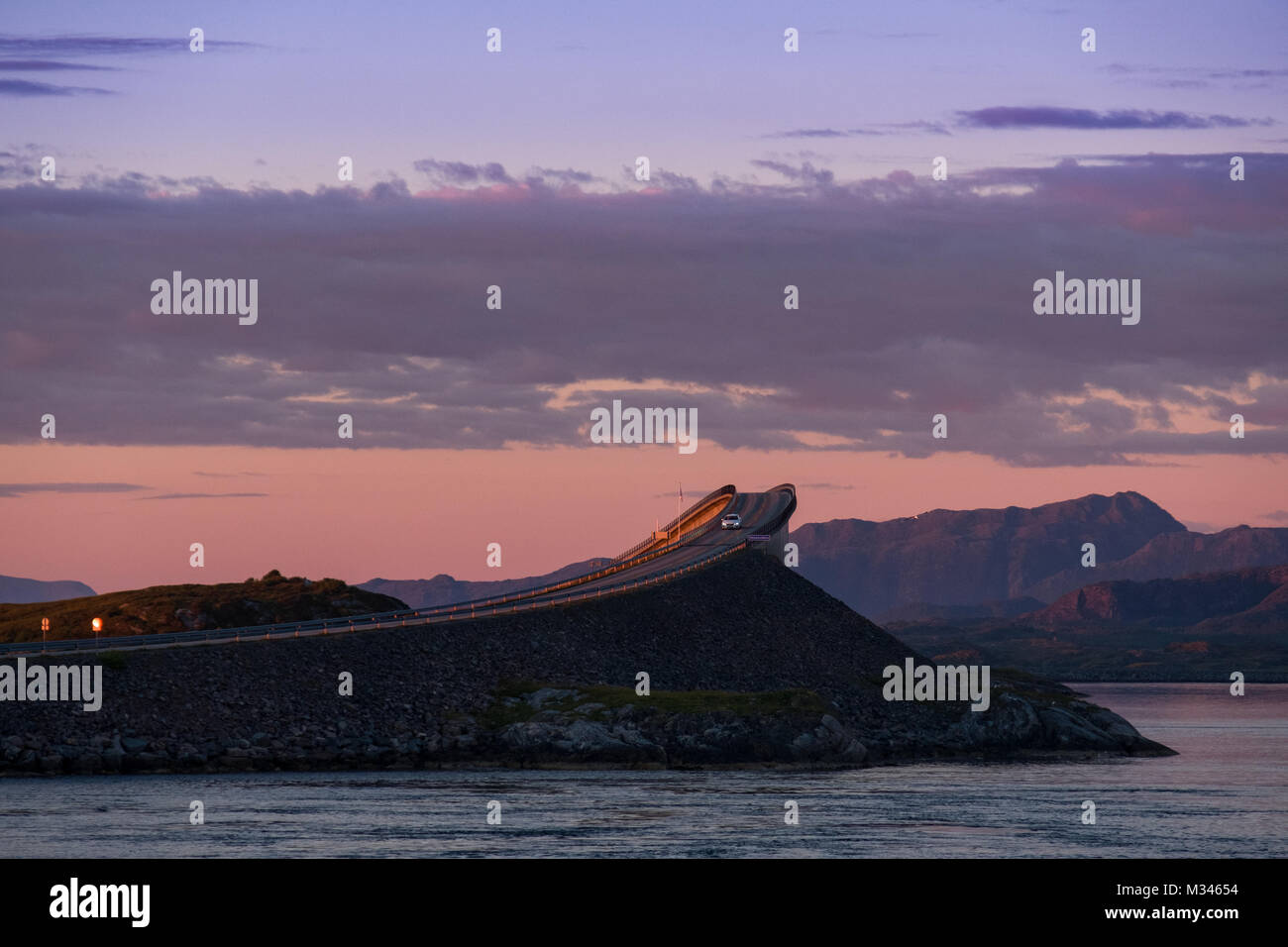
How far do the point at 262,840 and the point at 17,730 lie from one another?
34803 millimetres

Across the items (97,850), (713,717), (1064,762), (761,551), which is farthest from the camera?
(761,551)

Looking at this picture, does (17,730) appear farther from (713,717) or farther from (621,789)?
(713,717)

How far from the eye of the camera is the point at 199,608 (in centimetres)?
14712

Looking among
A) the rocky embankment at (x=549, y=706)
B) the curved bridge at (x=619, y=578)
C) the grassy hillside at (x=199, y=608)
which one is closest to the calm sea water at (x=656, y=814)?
the rocky embankment at (x=549, y=706)

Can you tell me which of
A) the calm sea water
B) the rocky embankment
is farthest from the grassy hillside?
the calm sea water

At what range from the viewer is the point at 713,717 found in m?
99.4

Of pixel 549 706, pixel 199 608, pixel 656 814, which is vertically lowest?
pixel 656 814

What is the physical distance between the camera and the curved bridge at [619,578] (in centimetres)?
10162

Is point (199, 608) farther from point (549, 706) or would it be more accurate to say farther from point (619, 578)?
point (549, 706)

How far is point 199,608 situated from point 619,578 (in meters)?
40.6

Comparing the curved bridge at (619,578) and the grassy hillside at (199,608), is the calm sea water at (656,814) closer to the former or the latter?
the curved bridge at (619,578)

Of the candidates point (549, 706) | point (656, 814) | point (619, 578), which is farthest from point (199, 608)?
point (656, 814)

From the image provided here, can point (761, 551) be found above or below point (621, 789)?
above
